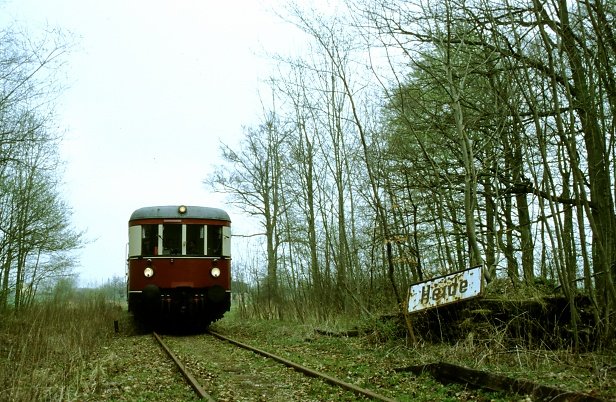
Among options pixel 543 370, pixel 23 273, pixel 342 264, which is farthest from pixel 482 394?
pixel 23 273

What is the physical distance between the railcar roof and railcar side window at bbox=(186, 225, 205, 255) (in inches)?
10.6

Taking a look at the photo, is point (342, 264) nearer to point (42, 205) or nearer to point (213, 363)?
point (213, 363)

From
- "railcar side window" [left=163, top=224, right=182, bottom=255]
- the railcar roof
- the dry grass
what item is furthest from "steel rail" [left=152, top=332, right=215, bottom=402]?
the railcar roof

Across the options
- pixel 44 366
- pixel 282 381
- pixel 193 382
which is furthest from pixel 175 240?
pixel 282 381

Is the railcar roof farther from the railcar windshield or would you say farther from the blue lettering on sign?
the blue lettering on sign

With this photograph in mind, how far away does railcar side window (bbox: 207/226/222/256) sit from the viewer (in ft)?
45.3

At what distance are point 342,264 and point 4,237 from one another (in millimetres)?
10936

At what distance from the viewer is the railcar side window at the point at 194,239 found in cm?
1364

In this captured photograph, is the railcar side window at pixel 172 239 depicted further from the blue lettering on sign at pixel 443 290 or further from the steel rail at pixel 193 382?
the blue lettering on sign at pixel 443 290

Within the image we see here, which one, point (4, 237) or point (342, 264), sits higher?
point (4, 237)

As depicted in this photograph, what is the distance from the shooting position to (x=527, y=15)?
10008mm

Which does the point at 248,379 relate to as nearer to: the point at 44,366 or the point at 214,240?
the point at 44,366

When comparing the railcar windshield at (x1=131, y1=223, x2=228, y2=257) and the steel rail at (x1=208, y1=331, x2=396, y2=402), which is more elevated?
the railcar windshield at (x1=131, y1=223, x2=228, y2=257)

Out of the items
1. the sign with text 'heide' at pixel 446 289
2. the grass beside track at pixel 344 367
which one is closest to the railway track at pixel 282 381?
the grass beside track at pixel 344 367
